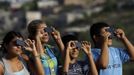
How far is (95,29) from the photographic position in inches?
214

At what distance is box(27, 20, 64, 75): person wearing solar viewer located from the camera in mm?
5094

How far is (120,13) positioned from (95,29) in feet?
206

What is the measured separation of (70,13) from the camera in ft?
233

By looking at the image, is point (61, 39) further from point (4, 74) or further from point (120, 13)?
point (120, 13)

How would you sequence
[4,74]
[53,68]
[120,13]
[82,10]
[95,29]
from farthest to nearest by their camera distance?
[82,10], [120,13], [95,29], [53,68], [4,74]

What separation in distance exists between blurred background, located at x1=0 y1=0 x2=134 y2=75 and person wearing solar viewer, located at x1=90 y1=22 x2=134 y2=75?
50840 millimetres

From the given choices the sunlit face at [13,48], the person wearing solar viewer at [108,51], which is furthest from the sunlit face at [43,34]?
the person wearing solar viewer at [108,51]

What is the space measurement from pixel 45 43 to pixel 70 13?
65.7 meters

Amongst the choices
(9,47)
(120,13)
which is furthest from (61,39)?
(120,13)

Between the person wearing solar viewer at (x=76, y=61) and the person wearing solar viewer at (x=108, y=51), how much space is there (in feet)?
0.36

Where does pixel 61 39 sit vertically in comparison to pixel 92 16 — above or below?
below

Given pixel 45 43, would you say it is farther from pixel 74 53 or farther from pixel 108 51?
pixel 108 51

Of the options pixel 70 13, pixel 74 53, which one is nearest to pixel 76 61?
pixel 74 53

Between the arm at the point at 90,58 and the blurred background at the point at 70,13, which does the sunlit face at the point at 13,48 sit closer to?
the arm at the point at 90,58
